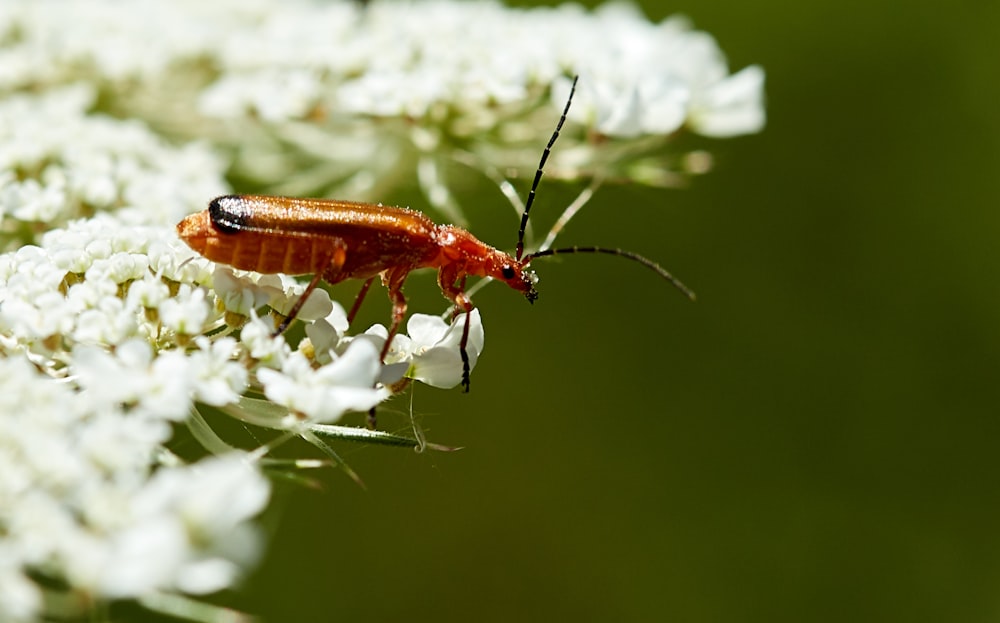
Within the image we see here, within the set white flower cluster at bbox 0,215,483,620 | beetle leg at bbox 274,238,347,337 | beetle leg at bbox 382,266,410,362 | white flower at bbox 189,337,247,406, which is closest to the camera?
white flower cluster at bbox 0,215,483,620

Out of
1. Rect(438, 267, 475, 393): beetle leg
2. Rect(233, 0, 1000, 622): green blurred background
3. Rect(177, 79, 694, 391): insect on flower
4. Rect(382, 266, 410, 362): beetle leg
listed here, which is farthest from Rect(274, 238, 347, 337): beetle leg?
Rect(233, 0, 1000, 622): green blurred background

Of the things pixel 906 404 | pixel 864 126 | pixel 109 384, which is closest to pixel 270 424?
pixel 109 384

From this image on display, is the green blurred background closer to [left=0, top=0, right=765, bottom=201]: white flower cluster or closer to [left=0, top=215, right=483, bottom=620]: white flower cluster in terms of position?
[left=0, top=0, right=765, bottom=201]: white flower cluster

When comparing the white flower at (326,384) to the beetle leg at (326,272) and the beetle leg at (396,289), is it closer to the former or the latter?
the beetle leg at (326,272)

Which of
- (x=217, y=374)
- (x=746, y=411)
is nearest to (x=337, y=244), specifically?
(x=217, y=374)

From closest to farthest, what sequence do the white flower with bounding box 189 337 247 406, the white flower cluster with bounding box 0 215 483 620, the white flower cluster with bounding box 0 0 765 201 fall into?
the white flower cluster with bounding box 0 215 483 620 → the white flower with bounding box 189 337 247 406 → the white flower cluster with bounding box 0 0 765 201

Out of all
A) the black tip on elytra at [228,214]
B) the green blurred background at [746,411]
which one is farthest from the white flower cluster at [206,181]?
the green blurred background at [746,411]
